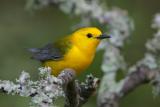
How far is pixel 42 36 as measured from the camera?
331 cm

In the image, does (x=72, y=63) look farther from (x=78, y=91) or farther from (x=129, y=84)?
(x=78, y=91)

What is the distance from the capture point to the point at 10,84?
1.38 meters

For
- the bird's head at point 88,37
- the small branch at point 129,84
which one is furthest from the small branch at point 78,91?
the bird's head at point 88,37

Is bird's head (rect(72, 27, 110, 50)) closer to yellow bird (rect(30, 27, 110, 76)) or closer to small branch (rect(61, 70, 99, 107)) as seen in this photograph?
yellow bird (rect(30, 27, 110, 76))

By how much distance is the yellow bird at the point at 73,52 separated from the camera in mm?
2508

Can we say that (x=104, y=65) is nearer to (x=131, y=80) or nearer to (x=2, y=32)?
(x=131, y=80)

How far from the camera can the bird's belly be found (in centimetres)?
247

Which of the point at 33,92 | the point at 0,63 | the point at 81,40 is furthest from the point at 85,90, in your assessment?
the point at 0,63

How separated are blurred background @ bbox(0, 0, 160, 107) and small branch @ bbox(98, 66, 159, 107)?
1.53 ft

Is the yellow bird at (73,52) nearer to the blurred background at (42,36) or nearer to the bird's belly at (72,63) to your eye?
the bird's belly at (72,63)

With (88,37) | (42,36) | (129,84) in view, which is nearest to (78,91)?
(129,84)

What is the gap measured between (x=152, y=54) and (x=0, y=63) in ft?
2.86

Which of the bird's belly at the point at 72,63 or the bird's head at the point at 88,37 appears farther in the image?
the bird's head at the point at 88,37

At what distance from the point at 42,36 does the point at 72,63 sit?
2.74 feet
